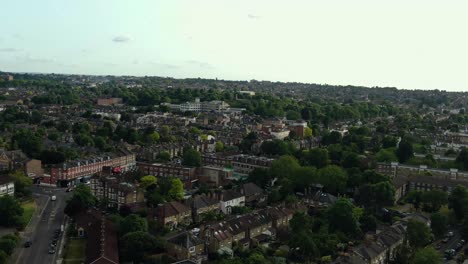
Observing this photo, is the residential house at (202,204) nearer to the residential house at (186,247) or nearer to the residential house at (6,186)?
the residential house at (186,247)

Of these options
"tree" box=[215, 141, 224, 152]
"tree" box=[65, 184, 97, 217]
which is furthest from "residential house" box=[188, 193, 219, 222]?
"tree" box=[215, 141, 224, 152]

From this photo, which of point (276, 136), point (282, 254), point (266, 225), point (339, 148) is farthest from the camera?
point (276, 136)

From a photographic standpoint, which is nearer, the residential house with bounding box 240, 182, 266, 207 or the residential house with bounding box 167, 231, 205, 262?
the residential house with bounding box 167, 231, 205, 262

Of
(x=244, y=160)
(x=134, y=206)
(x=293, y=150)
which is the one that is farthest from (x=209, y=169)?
(x=293, y=150)

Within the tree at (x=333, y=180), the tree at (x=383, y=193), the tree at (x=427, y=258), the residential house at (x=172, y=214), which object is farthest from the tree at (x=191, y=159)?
the tree at (x=427, y=258)

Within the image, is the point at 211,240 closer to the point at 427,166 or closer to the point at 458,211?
the point at 458,211

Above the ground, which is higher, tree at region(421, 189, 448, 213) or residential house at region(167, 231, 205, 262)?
tree at region(421, 189, 448, 213)

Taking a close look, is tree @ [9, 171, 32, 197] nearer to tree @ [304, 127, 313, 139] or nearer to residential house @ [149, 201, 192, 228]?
residential house @ [149, 201, 192, 228]
